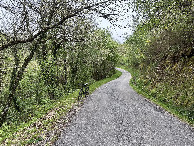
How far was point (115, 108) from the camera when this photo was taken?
12.7m

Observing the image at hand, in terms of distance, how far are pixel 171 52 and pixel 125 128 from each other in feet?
38.0

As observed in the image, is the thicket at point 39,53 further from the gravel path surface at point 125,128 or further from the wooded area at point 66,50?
the gravel path surface at point 125,128

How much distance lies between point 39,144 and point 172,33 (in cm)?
1509

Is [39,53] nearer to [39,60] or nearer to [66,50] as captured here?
[39,60]

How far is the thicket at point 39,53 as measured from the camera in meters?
7.26

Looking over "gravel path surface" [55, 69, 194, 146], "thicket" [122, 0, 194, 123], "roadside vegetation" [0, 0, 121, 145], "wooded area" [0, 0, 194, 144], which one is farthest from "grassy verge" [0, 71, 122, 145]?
"thicket" [122, 0, 194, 123]

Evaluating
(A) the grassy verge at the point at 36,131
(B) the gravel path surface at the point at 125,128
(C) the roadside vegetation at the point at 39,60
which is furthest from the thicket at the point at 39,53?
(B) the gravel path surface at the point at 125,128

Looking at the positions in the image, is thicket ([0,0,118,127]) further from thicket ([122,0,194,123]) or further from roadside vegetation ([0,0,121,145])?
thicket ([122,0,194,123])

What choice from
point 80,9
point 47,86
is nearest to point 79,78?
point 47,86

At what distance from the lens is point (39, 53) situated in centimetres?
1573

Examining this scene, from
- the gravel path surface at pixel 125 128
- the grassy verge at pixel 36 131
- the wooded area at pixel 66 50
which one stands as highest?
the wooded area at pixel 66 50

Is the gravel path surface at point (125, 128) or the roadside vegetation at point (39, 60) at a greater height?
the roadside vegetation at point (39, 60)

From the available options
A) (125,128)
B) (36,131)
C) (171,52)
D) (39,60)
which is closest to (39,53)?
(39,60)

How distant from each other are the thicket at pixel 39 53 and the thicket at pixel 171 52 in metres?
3.79
